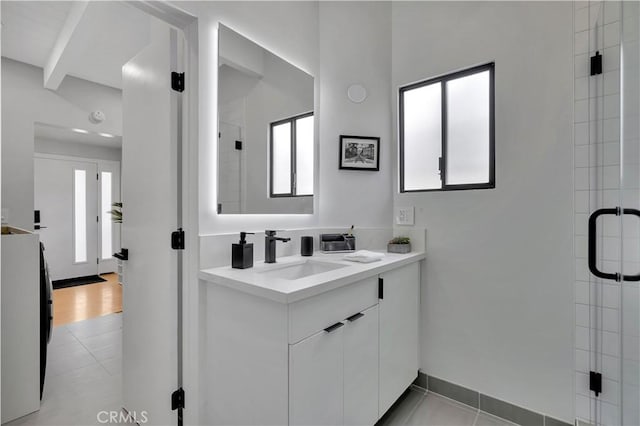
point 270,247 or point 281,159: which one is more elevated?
point 281,159

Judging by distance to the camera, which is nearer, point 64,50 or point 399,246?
point 399,246

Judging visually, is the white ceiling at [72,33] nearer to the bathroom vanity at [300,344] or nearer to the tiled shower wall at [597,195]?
the bathroom vanity at [300,344]

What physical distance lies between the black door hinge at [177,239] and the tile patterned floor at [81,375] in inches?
48.8

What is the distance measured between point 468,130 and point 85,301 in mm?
4880

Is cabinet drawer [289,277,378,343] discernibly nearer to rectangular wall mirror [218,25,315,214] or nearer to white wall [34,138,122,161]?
rectangular wall mirror [218,25,315,214]

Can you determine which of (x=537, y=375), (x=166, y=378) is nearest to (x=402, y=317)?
(x=537, y=375)

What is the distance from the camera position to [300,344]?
1099 mm

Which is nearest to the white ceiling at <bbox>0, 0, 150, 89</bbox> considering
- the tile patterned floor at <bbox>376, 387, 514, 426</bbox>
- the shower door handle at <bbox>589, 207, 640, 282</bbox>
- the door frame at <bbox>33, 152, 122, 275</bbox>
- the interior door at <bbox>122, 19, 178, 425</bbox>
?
the interior door at <bbox>122, 19, 178, 425</bbox>

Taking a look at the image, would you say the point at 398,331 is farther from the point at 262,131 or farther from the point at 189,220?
the point at 262,131

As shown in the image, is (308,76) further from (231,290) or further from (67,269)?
(67,269)

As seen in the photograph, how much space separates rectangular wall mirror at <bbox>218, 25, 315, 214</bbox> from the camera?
5.29ft

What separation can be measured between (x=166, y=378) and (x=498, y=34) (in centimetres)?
268

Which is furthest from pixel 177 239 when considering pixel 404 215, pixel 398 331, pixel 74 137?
pixel 74 137

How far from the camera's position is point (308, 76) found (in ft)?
7.04
